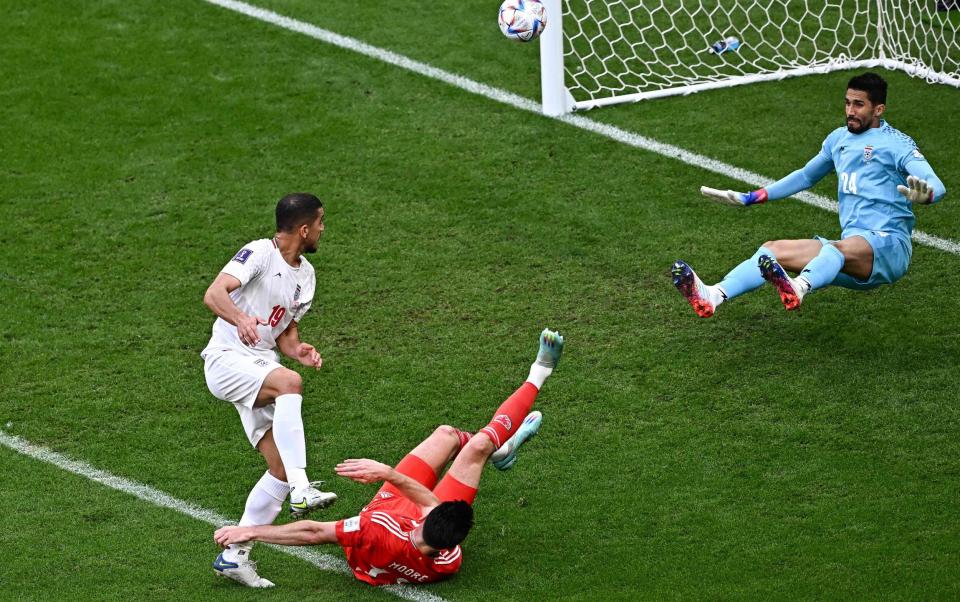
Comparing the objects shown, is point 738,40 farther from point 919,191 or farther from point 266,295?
point 266,295

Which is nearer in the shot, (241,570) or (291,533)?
(291,533)

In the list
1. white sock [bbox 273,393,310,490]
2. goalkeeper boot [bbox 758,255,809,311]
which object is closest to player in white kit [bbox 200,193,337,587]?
white sock [bbox 273,393,310,490]

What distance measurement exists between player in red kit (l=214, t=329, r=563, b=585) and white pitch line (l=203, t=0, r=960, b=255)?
13.4ft

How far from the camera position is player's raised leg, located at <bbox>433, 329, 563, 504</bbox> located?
6.93 meters

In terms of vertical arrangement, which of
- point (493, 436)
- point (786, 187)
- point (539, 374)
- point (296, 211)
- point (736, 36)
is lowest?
point (493, 436)

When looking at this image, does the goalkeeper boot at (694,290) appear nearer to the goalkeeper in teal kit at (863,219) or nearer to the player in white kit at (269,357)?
the goalkeeper in teal kit at (863,219)

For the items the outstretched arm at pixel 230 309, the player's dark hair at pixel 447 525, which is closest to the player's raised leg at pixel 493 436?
the player's dark hair at pixel 447 525

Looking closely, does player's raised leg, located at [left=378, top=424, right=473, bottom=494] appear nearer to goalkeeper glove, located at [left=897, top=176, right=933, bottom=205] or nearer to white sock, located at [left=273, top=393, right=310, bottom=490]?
white sock, located at [left=273, top=393, right=310, bottom=490]

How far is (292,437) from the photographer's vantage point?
6.72m

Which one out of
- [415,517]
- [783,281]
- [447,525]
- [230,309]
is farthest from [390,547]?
[783,281]

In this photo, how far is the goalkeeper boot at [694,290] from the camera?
7.95m

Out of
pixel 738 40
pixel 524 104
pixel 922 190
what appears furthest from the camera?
pixel 738 40

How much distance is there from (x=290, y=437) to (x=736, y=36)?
24.2 feet

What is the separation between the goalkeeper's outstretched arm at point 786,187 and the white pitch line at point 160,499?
132 inches
